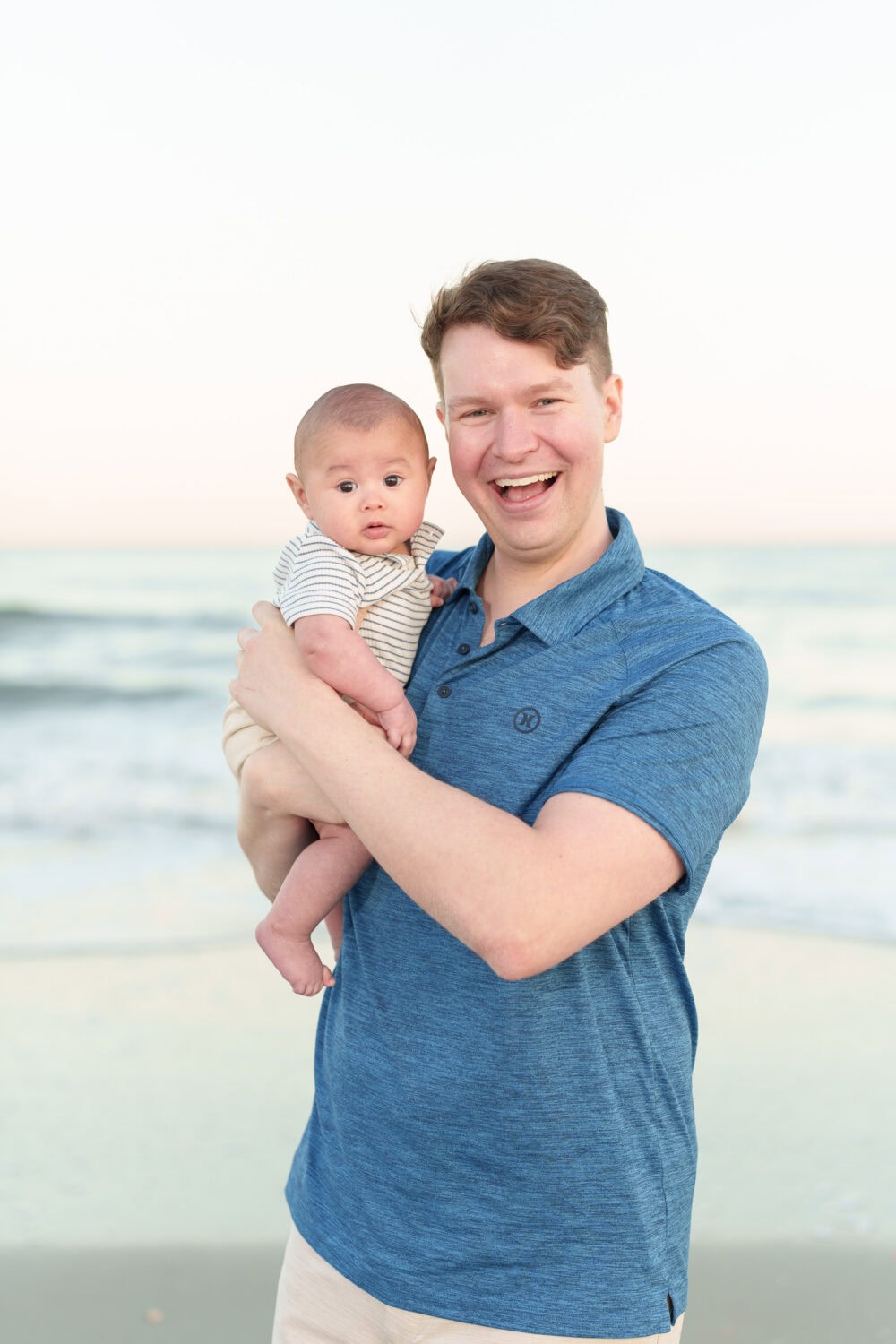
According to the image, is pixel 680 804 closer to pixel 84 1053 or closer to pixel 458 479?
pixel 458 479

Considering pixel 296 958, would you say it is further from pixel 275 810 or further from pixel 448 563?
pixel 448 563

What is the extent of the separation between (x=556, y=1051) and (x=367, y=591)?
81 cm

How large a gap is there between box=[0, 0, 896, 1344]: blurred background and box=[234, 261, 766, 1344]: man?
1.77 metres

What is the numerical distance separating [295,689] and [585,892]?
0.54 metres

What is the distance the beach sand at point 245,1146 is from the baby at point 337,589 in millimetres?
1678

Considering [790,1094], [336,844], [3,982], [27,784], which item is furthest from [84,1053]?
[27,784]

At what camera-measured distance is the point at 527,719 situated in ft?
5.60

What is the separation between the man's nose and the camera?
5.84ft

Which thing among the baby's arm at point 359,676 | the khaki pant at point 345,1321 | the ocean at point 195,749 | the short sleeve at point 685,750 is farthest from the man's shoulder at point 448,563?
the ocean at point 195,749

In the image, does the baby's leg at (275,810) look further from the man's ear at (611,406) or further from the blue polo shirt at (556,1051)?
the man's ear at (611,406)

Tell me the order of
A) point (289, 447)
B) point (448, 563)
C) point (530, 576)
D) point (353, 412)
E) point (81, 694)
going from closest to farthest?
1. point (530, 576)
2. point (353, 412)
3. point (448, 563)
4. point (289, 447)
5. point (81, 694)

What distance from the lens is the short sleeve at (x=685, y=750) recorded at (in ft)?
4.83

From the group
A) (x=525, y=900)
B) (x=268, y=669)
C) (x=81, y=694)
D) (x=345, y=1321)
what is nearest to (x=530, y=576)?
(x=268, y=669)

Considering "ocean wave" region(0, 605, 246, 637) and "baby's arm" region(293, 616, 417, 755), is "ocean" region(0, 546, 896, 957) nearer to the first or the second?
"ocean wave" region(0, 605, 246, 637)
